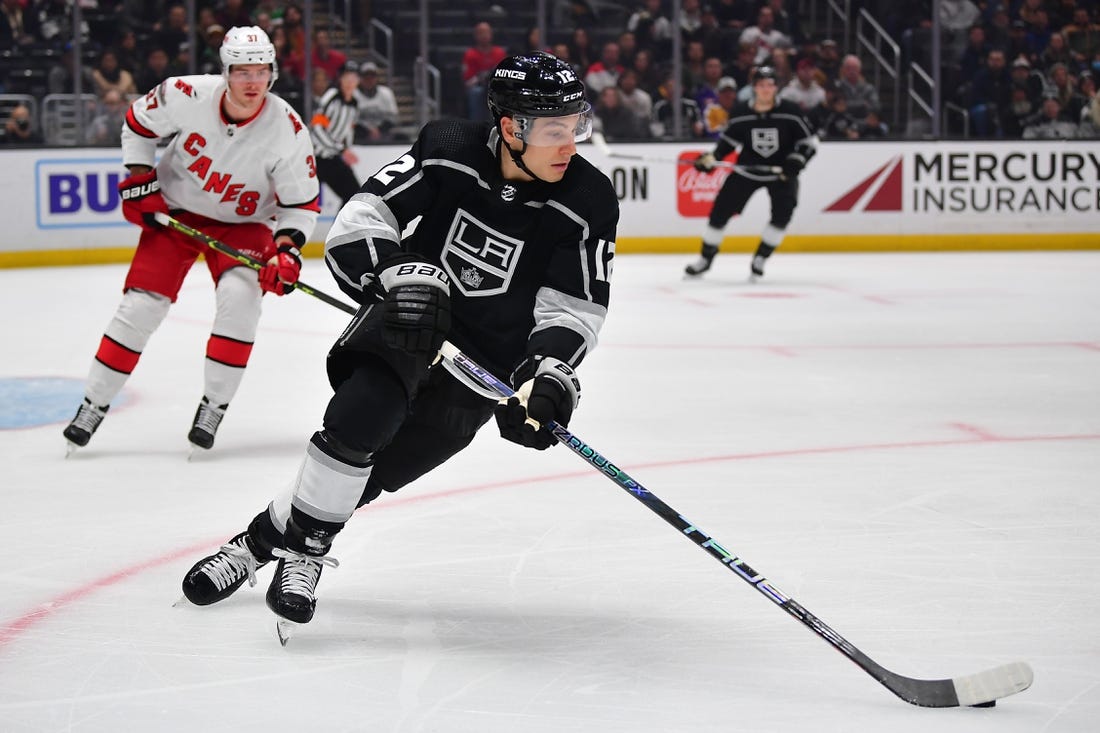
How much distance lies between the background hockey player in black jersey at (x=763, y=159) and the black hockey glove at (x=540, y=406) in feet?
21.6

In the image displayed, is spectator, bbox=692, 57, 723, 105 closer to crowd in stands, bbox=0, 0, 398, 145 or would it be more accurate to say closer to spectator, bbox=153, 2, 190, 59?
crowd in stands, bbox=0, 0, 398, 145

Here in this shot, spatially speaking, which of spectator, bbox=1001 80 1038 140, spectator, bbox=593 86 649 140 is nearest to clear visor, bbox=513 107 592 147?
spectator, bbox=593 86 649 140

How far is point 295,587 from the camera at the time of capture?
2463 millimetres

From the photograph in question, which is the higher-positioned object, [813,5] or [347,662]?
[813,5]

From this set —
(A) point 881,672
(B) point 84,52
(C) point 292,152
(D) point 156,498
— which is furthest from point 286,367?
(B) point 84,52

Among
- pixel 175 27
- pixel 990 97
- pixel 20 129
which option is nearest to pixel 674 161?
pixel 990 97

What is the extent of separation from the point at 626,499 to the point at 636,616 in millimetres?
922

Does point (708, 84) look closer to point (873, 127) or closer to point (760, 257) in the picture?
point (873, 127)

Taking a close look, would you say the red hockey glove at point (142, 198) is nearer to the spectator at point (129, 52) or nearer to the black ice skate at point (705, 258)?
the black ice skate at point (705, 258)

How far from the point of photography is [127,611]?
8.84 feet

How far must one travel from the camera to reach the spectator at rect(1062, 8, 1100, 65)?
1077 centimetres

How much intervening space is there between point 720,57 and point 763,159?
2.12 meters

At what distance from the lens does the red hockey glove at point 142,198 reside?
4.17 m

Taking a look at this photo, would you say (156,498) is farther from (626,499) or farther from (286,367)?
(286,367)
